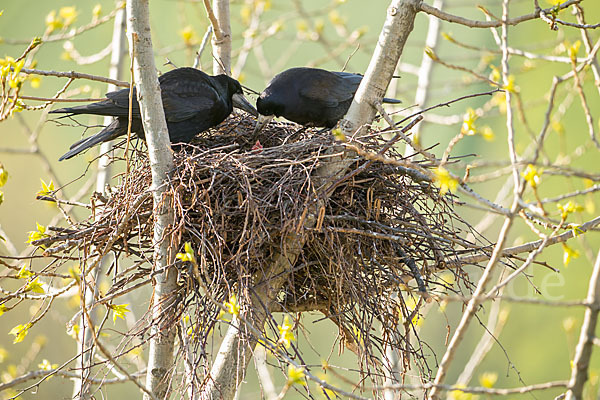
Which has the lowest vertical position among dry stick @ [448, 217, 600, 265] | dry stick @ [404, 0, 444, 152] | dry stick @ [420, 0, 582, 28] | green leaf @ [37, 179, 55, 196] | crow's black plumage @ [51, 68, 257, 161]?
dry stick @ [448, 217, 600, 265]

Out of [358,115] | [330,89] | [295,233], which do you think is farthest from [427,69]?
[295,233]

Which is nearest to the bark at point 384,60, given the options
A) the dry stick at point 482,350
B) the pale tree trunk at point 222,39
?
the pale tree trunk at point 222,39

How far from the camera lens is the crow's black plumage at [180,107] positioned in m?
2.69

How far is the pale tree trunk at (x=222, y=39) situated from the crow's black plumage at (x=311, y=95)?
234 millimetres

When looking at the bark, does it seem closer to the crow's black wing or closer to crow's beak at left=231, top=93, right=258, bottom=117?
the crow's black wing

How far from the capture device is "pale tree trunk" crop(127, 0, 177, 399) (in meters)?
1.94

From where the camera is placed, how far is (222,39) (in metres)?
3.02

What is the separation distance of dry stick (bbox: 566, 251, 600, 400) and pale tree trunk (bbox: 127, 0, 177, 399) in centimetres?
113

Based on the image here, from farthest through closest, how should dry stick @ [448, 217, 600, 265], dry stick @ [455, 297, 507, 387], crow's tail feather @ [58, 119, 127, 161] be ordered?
1. dry stick @ [455, 297, 507, 387]
2. crow's tail feather @ [58, 119, 127, 161]
3. dry stick @ [448, 217, 600, 265]

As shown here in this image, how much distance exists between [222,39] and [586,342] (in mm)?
2187

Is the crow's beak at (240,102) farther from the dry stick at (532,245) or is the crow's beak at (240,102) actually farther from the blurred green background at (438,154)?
the blurred green background at (438,154)

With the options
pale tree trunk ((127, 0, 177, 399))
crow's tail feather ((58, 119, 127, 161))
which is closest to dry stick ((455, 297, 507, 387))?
pale tree trunk ((127, 0, 177, 399))

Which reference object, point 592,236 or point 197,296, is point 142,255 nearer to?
point 197,296

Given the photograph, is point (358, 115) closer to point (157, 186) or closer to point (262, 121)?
point (157, 186)
